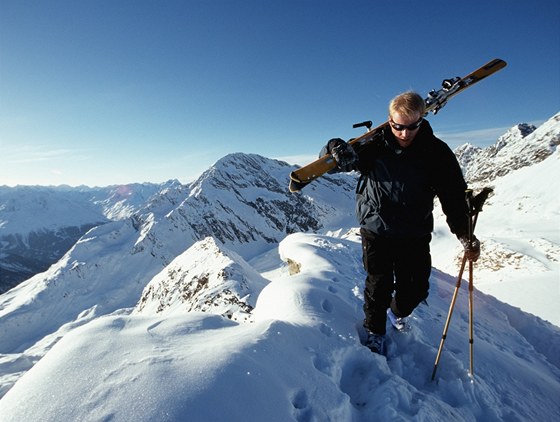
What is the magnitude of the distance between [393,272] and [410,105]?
2560 millimetres

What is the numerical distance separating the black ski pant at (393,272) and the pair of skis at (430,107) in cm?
121

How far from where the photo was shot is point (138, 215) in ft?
472

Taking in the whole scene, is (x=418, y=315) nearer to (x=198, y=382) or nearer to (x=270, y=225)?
(x=198, y=382)

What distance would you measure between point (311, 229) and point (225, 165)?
62754 mm

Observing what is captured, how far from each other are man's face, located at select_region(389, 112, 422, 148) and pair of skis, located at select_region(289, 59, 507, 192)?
0.52 metres

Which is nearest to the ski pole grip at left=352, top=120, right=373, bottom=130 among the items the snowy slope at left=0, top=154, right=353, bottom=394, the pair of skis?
the pair of skis

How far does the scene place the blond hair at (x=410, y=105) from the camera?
12.4ft

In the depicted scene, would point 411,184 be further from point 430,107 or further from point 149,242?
point 149,242

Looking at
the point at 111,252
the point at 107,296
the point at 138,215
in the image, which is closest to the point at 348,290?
the point at 107,296

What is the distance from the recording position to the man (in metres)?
4.05

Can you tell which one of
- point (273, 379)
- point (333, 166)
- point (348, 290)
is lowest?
point (348, 290)

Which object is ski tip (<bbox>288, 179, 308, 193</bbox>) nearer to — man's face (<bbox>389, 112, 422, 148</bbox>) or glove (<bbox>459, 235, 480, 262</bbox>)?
man's face (<bbox>389, 112, 422, 148</bbox>)

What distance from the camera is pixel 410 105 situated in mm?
3795

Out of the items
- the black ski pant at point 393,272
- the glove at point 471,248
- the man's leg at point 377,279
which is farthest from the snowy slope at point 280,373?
the glove at point 471,248
